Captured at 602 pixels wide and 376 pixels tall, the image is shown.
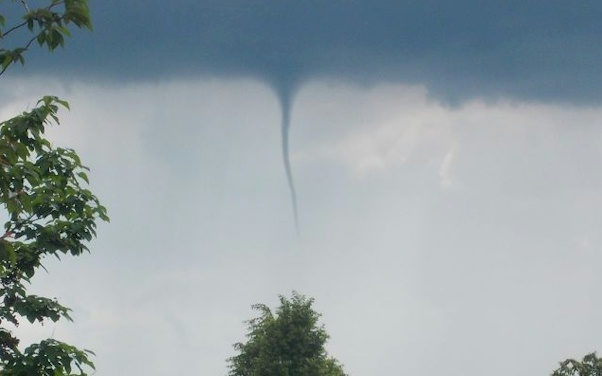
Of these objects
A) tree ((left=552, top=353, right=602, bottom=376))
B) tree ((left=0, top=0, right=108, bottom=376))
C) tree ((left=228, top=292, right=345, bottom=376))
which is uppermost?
tree ((left=228, top=292, right=345, bottom=376))

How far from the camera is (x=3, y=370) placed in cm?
1759

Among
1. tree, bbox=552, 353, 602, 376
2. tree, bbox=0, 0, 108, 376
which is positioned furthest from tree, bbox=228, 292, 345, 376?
tree, bbox=0, 0, 108, 376

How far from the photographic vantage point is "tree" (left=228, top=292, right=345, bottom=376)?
61.1 metres

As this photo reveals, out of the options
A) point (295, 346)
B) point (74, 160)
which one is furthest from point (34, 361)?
point (295, 346)

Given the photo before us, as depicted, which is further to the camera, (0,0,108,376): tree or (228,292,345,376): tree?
(228,292,345,376): tree

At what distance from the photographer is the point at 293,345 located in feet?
206

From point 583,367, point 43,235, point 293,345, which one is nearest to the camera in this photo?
point 43,235

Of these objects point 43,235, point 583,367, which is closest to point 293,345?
point 583,367

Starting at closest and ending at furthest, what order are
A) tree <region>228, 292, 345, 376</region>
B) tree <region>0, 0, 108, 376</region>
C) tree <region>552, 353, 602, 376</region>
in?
tree <region>0, 0, 108, 376</region> < tree <region>552, 353, 602, 376</region> < tree <region>228, 292, 345, 376</region>

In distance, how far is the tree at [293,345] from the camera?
61062 mm

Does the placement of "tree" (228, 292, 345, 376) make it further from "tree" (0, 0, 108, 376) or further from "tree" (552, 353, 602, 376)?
"tree" (0, 0, 108, 376)

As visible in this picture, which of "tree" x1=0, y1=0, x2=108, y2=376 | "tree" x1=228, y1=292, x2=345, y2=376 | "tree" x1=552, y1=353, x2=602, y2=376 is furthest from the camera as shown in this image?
"tree" x1=228, y1=292, x2=345, y2=376

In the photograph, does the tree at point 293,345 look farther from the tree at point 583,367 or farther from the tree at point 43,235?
the tree at point 43,235

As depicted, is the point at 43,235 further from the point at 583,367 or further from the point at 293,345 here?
the point at 293,345
